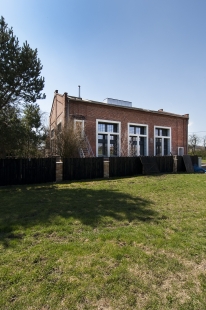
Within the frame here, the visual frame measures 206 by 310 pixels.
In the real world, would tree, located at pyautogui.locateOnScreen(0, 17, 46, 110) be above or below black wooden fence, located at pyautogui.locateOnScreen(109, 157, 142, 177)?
above

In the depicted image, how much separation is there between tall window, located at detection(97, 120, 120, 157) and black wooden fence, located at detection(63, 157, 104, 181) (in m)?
5.99

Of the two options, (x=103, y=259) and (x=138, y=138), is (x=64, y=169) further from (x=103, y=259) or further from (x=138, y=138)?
(x=138, y=138)

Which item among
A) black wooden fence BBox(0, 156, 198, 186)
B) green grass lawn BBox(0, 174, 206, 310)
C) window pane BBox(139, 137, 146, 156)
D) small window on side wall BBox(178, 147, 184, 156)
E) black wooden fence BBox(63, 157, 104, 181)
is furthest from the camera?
small window on side wall BBox(178, 147, 184, 156)

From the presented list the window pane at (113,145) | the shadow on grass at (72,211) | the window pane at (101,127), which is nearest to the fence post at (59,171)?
the shadow on grass at (72,211)

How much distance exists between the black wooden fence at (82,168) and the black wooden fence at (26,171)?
812mm

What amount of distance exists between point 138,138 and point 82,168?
10597mm

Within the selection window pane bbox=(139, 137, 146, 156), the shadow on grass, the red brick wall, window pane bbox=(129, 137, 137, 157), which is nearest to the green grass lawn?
the shadow on grass

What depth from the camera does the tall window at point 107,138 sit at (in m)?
18.0

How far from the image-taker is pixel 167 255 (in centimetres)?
272

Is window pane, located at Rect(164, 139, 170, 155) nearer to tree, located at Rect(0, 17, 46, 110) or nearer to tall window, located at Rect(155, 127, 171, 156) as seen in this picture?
tall window, located at Rect(155, 127, 171, 156)

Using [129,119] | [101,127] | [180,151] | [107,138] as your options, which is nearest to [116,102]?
[129,119]

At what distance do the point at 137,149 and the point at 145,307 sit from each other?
18.6m

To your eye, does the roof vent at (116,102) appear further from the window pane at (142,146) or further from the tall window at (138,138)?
the window pane at (142,146)

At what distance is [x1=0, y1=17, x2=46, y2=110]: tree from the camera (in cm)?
826
